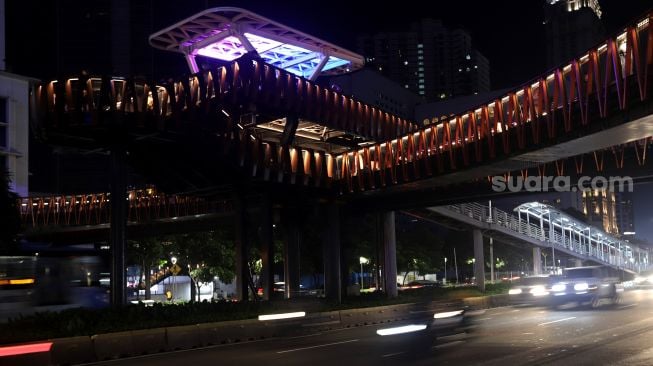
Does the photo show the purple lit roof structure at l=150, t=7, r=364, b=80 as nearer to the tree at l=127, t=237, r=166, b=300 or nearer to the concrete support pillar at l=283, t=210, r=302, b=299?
the concrete support pillar at l=283, t=210, r=302, b=299

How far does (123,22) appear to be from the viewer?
135 m

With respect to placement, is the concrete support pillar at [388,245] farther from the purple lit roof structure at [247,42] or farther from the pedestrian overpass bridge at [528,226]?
the purple lit roof structure at [247,42]

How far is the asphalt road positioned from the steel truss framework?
712cm

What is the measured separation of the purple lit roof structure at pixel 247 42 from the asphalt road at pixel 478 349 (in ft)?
95.5

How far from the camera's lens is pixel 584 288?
32.4 metres

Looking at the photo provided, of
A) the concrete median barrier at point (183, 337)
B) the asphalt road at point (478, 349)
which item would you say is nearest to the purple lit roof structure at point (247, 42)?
the concrete median barrier at point (183, 337)

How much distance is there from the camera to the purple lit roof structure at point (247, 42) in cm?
4844

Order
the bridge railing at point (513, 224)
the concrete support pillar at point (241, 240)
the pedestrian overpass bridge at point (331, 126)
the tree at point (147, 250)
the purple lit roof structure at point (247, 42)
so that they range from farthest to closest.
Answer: the tree at point (147, 250), the bridge railing at point (513, 224), the purple lit roof structure at point (247, 42), the concrete support pillar at point (241, 240), the pedestrian overpass bridge at point (331, 126)

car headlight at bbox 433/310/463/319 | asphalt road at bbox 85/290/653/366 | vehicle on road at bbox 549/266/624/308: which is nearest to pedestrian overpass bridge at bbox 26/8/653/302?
vehicle on road at bbox 549/266/624/308

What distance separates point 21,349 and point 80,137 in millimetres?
18353

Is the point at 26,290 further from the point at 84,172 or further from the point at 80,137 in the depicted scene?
the point at 84,172

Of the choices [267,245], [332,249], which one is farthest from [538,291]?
[267,245]

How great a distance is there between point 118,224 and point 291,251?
52.1ft

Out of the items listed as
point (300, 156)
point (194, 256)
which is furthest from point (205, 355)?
point (194, 256)
